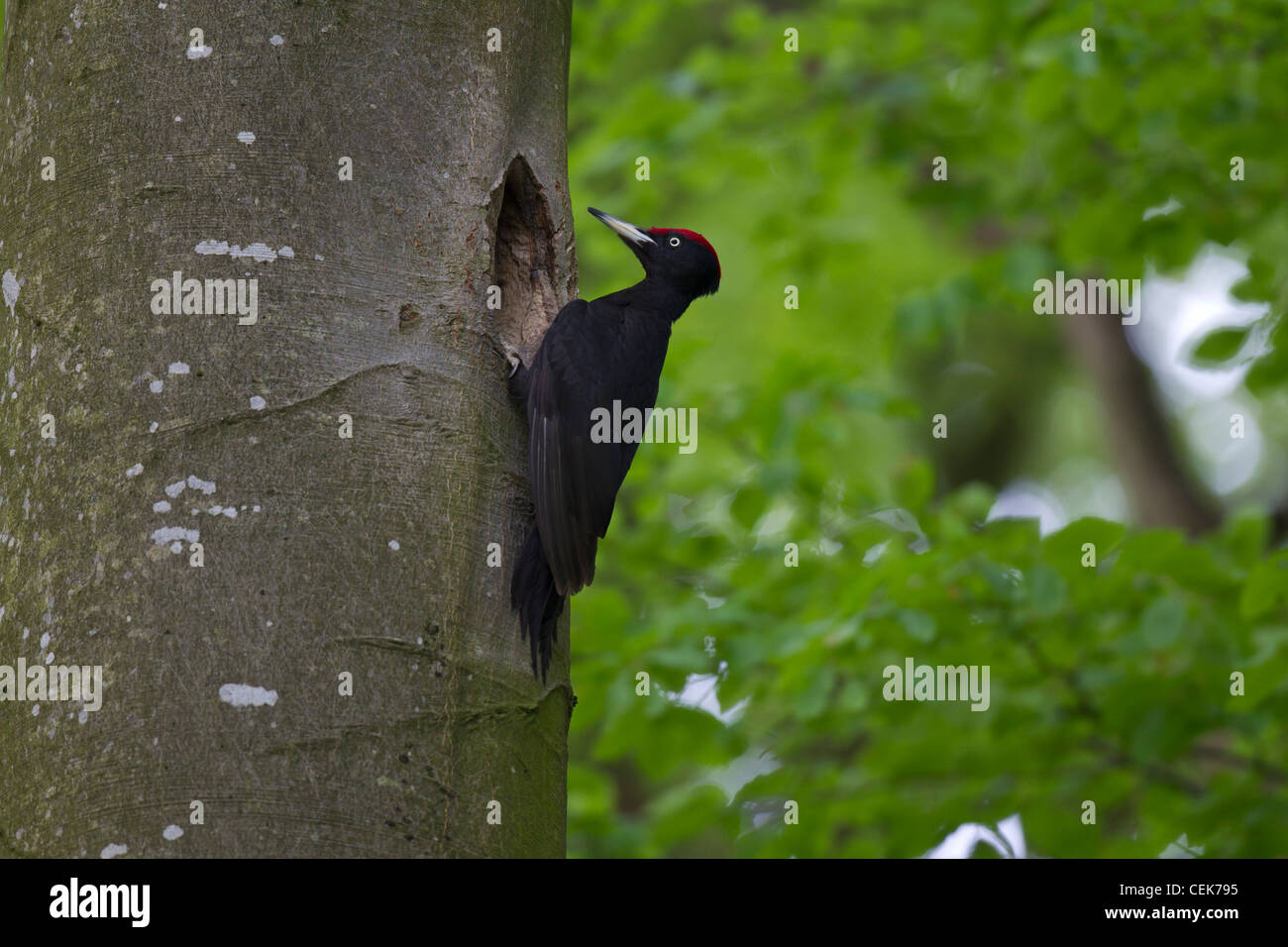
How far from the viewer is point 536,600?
7.30 feet

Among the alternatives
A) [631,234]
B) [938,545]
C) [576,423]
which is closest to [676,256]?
[631,234]

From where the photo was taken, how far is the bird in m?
2.30

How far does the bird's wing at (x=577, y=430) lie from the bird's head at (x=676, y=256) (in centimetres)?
68

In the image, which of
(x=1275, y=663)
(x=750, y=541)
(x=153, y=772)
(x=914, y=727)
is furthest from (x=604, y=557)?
(x=153, y=772)

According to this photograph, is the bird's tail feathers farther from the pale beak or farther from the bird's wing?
the pale beak

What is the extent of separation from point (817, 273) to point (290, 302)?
4039 millimetres

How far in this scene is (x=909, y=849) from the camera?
414 centimetres

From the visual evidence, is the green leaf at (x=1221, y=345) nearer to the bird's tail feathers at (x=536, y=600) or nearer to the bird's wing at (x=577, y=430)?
the bird's wing at (x=577, y=430)

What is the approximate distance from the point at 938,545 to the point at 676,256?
4.21 feet

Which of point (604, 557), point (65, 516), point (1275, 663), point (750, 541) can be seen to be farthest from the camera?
point (604, 557)

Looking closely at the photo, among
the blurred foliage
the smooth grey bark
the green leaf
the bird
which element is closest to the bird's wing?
the bird

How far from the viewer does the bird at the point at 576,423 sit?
7.55ft

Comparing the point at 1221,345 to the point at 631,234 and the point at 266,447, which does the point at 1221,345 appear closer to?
the point at 631,234

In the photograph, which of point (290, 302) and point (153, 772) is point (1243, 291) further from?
point (153, 772)
